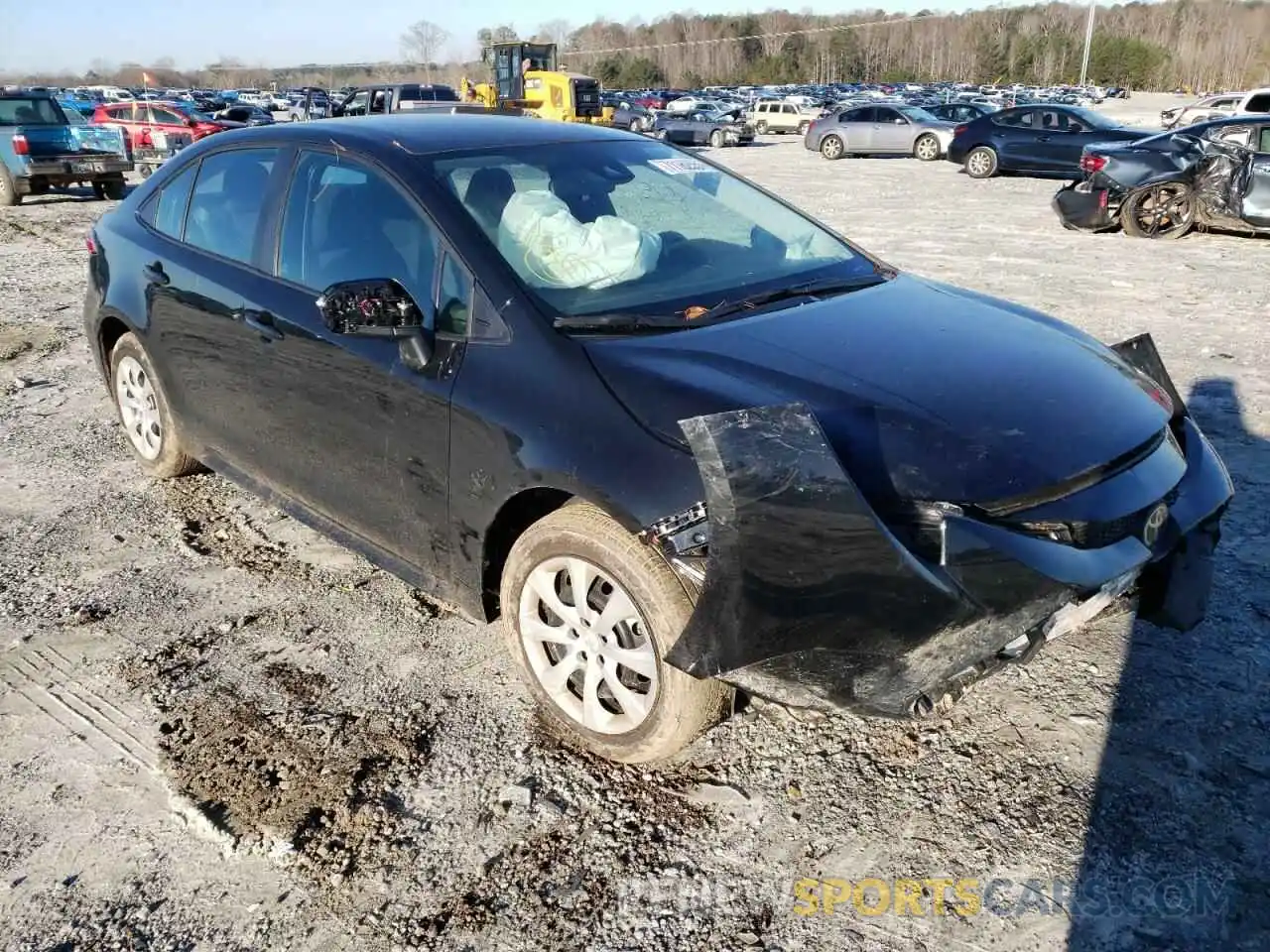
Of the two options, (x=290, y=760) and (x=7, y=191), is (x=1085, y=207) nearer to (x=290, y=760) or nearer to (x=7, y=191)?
(x=290, y=760)

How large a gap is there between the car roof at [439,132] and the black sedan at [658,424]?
20mm

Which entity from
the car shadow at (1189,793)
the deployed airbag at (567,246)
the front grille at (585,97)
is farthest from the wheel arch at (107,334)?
the front grille at (585,97)

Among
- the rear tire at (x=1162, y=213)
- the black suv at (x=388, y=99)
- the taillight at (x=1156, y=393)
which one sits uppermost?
the black suv at (x=388, y=99)

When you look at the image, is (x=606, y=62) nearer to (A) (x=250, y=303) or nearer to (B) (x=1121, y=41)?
(B) (x=1121, y=41)

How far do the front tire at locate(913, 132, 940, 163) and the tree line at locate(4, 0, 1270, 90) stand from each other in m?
61.8

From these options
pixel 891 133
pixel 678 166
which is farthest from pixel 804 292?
pixel 891 133

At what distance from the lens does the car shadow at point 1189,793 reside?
226 cm

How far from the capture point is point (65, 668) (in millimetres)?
3346

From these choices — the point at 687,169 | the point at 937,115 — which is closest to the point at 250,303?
the point at 687,169

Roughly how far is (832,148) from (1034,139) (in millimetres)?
8294

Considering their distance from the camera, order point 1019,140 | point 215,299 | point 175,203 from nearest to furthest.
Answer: point 215,299, point 175,203, point 1019,140

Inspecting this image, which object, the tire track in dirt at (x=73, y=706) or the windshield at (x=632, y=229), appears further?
the windshield at (x=632, y=229)

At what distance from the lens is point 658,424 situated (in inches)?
99.0

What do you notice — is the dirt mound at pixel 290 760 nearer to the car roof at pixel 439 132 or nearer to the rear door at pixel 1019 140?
the car roof at pixel 439 132
